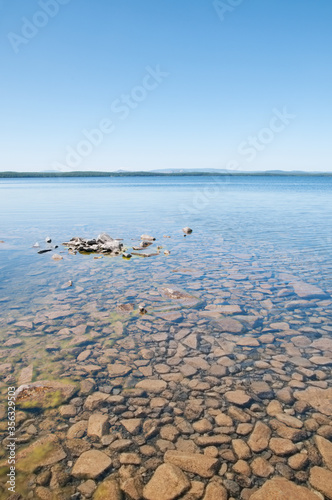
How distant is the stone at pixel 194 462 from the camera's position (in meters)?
4.06

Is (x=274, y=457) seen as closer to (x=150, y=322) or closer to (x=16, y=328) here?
(x=150, y=322)

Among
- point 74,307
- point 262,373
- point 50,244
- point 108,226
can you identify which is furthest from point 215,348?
point 108,226

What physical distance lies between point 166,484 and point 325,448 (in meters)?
2.31

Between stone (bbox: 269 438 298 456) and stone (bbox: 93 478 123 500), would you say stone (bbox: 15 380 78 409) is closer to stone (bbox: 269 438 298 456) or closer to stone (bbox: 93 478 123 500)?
stone (bbox: 93 478 123 500)

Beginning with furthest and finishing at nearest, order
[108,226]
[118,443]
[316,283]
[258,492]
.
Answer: [108,226] < [316,283] < [118,443] < [258,492]

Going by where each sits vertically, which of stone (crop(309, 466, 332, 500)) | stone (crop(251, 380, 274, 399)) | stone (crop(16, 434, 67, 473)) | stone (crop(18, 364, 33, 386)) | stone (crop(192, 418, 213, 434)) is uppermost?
stone (crop(309, 466, 332, 500))

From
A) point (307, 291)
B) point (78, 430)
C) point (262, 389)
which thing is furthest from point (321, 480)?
point (307, 291)

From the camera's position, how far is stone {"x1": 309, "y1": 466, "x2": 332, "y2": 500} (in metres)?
3.74

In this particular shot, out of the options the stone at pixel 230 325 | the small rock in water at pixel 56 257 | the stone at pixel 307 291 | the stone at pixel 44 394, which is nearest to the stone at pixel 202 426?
the stone at pixel 44 394

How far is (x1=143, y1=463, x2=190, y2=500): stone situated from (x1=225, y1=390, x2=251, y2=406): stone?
1651 mm

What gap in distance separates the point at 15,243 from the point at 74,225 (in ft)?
25.1

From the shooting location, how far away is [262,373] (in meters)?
6.15

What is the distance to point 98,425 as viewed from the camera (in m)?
4.86

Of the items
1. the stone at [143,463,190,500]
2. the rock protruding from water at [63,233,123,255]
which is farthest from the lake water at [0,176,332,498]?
the rock protruding from water at [63,233,123,255]
